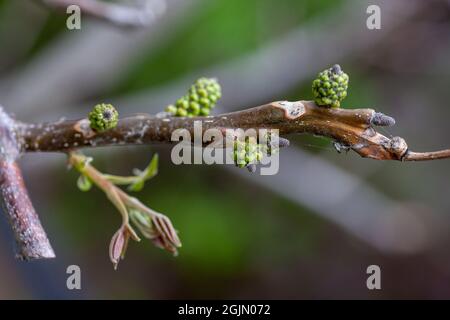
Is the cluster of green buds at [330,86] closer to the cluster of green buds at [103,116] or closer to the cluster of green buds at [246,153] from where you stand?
the cluster of green buds at [246,153]

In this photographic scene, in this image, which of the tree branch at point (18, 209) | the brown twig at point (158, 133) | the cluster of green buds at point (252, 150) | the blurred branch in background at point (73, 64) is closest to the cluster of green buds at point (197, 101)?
the brown twig at point (158, 133)

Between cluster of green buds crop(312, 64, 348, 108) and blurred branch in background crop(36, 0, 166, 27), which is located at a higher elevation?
blurred branch in background crop(36, 0, 166, 27)

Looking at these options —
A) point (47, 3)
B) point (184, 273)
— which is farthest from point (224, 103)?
point (47, 3)

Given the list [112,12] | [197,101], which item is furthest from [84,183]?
[112,12]

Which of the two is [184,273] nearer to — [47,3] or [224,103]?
[224,103]

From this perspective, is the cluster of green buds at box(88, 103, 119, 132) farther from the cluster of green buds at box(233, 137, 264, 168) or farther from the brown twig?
the cluster of green buds at box(233, 137, 264, 168)


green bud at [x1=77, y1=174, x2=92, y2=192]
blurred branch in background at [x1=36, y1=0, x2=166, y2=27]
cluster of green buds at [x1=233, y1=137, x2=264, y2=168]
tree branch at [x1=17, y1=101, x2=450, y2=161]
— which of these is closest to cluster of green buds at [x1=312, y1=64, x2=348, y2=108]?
tree branch at [x1=17, y1=101, x2=450, y2=161]
